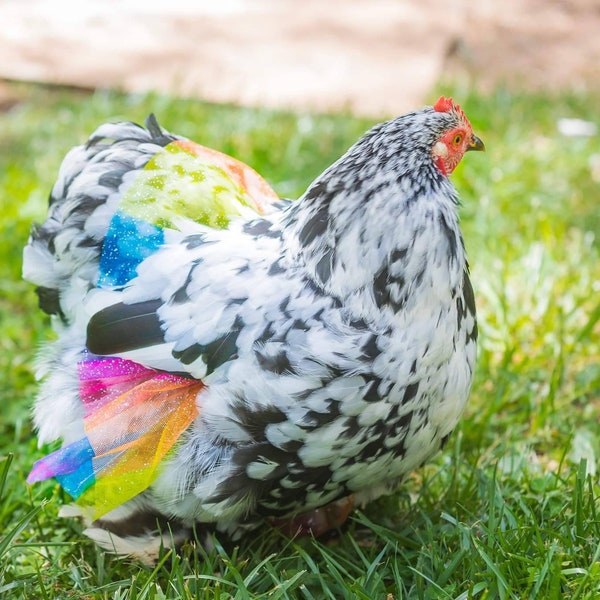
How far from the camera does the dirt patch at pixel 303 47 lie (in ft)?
15.4

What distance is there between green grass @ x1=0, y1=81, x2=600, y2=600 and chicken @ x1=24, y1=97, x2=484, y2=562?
124 millimetres

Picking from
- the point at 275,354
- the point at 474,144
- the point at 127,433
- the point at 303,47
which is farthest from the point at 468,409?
the point at 303,47

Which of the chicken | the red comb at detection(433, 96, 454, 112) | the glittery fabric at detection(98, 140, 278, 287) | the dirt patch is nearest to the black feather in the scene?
the chicken

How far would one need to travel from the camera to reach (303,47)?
521 centimetres

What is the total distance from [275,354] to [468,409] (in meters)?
0.99

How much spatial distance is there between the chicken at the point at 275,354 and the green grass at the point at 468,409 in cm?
12

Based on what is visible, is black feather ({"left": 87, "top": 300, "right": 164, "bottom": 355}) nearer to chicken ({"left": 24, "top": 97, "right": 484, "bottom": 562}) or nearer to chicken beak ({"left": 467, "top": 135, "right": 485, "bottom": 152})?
chicken ({"left": 24, "top": 97, "right": 484, "bottom": 562})

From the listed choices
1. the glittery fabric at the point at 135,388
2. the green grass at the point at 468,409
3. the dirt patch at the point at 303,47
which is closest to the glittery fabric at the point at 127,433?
the glittery fabric at the point at 135,388

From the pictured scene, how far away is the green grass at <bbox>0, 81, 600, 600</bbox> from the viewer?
1850mm

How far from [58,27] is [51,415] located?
368cm

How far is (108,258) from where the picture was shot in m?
2.04

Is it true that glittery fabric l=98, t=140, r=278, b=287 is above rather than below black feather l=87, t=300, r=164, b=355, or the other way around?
above

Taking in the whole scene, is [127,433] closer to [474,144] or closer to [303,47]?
[474,144]

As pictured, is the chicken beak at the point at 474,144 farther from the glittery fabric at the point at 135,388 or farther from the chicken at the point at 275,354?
the glittery fabric at the point at 135,388
